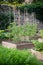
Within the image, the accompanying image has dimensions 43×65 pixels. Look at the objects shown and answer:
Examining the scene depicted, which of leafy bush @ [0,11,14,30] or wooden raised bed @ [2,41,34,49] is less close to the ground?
wooden raised bed @ [2,41,34,49]

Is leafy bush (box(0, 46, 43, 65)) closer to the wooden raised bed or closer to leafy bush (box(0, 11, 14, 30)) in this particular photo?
the wooden raised bed

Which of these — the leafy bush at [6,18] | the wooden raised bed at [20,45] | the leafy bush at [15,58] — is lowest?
the leafy bush at [6,18]

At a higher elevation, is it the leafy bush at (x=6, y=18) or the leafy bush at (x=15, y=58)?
the leafy bush at (x=15, y=58)

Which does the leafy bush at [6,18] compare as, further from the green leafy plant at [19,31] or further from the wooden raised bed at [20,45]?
the wooden raised bed at [20,45]

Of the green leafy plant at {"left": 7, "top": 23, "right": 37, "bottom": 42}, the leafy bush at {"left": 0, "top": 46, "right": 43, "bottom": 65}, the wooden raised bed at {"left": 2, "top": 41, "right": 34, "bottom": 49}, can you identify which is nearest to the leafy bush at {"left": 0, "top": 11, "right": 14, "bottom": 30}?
the green leafy plant at {"left": 7, "top": 23, "right": 37, "bottom": 42}

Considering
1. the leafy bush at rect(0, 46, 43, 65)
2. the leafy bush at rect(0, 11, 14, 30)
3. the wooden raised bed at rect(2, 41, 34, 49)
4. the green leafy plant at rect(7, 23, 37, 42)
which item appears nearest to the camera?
the leafy bush at rect(0, 46, 43, 65)

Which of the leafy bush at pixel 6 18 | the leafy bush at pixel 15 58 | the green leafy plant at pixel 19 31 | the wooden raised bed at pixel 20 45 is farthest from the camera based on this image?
the leafy bush at pixel 6 18

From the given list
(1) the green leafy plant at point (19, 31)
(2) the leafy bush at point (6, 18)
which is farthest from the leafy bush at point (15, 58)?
(2) the leafy bush at point (6, 18)

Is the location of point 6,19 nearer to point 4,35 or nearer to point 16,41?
point 4,35

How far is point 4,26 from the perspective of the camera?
19656 mm

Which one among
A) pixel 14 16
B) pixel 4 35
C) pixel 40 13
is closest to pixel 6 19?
pixel 14 16

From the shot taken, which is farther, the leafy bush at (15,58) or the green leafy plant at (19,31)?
the green leafy plant at (19,31)

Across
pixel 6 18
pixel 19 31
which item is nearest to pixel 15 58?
pixel 19 31

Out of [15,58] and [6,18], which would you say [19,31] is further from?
[15,58]
